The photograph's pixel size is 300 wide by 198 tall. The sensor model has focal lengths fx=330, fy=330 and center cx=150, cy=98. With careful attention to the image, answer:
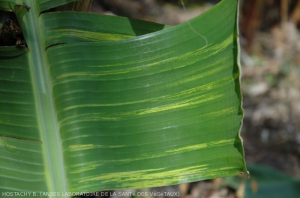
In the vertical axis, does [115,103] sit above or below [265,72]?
below

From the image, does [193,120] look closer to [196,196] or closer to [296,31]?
[196,196]

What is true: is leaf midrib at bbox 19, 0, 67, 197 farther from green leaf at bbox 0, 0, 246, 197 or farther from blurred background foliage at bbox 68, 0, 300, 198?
blurred background foliage at bbox 68, 0, 300, 198

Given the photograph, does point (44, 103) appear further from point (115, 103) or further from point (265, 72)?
point (265, 72)

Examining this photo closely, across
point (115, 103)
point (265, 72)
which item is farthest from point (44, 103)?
point (265, 72)

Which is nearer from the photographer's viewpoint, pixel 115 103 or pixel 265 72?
pixel 115 103

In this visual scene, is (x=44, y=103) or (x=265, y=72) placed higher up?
(x=265, y=72)

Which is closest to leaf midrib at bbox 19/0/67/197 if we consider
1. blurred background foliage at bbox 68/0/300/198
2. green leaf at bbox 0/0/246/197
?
green leaf at bbox 0/0/246/197
